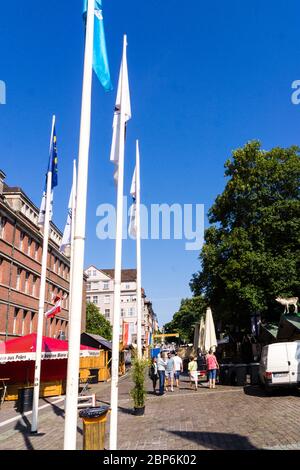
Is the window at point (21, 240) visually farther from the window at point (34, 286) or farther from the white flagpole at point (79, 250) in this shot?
the white flagpole at point (79, 250)

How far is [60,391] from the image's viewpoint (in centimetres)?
2227

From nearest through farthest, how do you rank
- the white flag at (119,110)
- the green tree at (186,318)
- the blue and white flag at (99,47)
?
1. the blue and white flag at (99,47)
2. the white flag at (119,110)
3. the green tree at (186,318)

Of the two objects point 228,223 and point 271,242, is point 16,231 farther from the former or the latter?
point 271,242

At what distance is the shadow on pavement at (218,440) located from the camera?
844cm

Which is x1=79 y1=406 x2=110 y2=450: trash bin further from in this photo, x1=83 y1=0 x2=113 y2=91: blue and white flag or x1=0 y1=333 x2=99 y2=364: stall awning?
x1=0 y1=333 x2=99 y2=364: stall awning

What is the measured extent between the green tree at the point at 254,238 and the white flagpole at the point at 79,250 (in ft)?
68.4

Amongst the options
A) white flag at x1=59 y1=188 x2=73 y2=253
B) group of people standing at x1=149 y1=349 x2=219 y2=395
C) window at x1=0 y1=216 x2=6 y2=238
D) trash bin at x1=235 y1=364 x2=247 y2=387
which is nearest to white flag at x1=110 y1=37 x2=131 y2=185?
white flag at x1=59 y1=188 x2=73 y2=253

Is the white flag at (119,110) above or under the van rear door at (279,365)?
above

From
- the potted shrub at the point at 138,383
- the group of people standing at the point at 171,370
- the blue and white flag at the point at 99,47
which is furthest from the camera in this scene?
the group of people standing at the point at 171,370

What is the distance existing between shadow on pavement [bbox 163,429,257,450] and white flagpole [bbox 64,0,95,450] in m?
→ 3.92

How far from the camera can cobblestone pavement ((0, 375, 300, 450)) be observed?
8.90m

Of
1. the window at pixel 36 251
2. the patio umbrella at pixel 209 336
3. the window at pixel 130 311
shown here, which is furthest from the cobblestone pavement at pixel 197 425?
the window at pixel 130 311

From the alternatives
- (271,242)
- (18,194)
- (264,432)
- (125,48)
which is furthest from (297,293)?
(18,194)

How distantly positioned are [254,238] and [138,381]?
16.7m
